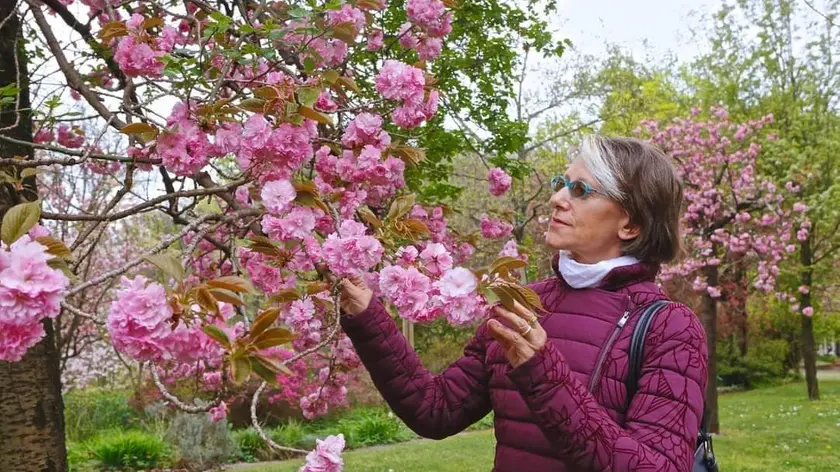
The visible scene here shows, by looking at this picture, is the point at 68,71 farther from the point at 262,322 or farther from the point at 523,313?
the point at 523,313

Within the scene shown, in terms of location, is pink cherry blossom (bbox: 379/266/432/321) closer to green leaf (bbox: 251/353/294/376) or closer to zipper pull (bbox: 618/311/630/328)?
zipper pull (bbox: 618/311/630/328)

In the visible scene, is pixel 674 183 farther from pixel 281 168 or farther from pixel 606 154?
pixel 281 168

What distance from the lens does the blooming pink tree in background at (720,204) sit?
30.4 feet

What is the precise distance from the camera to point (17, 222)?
0.99 m

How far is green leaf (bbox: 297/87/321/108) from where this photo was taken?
5.54 feet

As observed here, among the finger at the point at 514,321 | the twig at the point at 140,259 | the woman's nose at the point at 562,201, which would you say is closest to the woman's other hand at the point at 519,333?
the finger at the point at 514,321

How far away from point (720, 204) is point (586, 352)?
29.8 feet

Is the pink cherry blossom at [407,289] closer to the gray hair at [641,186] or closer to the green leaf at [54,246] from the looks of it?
the gray hair at [641,186]

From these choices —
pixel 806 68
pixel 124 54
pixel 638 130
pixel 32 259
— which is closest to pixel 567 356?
pixel 32 259

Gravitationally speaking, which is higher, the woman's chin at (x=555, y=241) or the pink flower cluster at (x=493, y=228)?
the pink flower cluster at (x=493, y=228)

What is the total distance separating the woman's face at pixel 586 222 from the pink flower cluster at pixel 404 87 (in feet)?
2.79

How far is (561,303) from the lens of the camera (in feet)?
5.04

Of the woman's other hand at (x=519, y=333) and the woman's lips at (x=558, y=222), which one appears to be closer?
the woman's other hand at (x=519, y=333)

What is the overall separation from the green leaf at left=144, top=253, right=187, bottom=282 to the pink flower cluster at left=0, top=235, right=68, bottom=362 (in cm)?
13
